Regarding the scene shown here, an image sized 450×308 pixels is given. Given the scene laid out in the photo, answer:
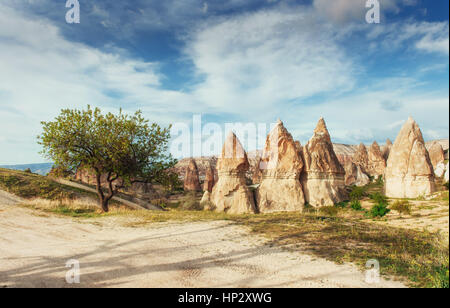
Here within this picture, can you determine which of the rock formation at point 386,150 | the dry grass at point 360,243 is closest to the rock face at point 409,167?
the dry grass at point 360,243

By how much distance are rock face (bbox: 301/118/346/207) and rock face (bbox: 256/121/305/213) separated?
0.72 meters

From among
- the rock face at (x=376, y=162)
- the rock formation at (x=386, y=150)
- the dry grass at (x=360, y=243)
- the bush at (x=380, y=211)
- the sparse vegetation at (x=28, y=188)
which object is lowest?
the bush at (x=380, y=211)

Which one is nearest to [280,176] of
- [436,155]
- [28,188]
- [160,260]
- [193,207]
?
[193,207]

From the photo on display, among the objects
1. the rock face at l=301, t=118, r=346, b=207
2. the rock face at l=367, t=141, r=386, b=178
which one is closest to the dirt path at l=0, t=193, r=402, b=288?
the rock face at l=301, t=118, r=346, b=207

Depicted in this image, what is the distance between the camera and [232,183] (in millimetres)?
22547

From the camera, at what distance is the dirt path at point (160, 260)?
17.9ft

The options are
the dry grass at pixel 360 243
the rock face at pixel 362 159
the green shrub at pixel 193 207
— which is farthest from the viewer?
the rock face at pixel 362 159

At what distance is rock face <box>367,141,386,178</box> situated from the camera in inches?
2311

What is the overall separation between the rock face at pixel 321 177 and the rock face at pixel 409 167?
606 cm

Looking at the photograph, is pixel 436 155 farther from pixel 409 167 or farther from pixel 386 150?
pixel 409 167

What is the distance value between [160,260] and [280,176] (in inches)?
668

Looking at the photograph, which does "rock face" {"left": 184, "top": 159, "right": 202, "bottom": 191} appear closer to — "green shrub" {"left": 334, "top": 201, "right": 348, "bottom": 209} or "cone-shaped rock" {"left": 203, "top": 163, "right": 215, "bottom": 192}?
"cone-shaped rock" {"left": 203, "top": 163, "right": 215, "bottom": 192}

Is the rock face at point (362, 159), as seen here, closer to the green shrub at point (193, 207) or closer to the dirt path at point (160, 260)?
the green shrub at point (193, 207)

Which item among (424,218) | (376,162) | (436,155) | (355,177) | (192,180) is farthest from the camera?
(192,180)
